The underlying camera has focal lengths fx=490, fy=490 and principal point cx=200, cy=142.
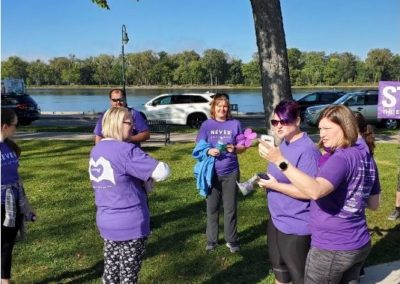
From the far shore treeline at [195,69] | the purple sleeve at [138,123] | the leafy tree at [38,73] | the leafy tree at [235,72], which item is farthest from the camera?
the leafy tree at [38,73]

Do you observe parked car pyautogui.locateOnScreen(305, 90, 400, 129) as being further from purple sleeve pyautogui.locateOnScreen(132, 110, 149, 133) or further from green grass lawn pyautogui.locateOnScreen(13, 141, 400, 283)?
purple sleeve pyautogui.locateOnScreen(132, 110, 149, 133)

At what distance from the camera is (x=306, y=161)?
10.5ft

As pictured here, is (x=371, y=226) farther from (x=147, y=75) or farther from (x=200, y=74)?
(x=147, y=75)

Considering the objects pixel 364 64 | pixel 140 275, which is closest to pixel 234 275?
pixel 140 275

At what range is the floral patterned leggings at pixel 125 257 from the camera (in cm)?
335

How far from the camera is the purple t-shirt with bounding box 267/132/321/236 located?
10.5ft

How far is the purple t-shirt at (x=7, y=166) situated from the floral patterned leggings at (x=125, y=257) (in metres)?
0.97

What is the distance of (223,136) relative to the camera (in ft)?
16.7

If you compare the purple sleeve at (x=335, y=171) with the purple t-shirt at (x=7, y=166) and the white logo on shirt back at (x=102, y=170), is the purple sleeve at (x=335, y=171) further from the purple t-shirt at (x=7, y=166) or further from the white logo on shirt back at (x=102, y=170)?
the purple t-shirt at (x=7, y=166)

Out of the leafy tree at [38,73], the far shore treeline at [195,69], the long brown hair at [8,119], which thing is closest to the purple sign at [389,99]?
the long brown hair at [8,119]

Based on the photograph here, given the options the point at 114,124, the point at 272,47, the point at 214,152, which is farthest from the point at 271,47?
the point at 114,124

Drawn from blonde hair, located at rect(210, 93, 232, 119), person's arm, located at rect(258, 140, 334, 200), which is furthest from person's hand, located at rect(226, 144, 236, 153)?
person's arm, located at rect(258, 140, 334, 200)

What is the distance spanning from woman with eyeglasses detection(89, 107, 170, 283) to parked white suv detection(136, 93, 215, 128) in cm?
1769

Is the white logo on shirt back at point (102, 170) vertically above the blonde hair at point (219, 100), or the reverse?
the blonde hair at point (219, 100)
